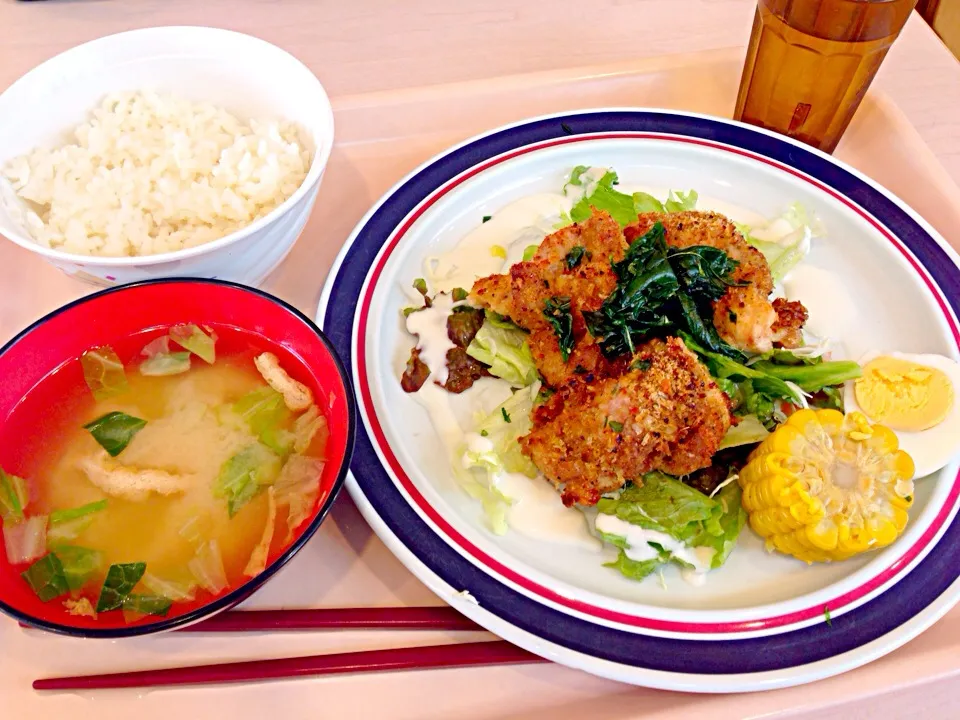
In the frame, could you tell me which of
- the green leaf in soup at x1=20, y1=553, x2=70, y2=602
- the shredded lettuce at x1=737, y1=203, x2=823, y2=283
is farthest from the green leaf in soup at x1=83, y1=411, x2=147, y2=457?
the shredded lettuce at x1=737, y1=203, x2=823, y2=283

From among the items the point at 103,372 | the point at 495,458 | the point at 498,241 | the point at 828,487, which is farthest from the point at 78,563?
the point at 828,487

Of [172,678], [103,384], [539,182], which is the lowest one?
[172,678]

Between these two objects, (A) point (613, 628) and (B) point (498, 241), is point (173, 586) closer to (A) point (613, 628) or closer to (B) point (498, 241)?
(A) point (613, 628)

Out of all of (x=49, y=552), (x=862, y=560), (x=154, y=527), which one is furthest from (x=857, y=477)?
(x=49, y=552)

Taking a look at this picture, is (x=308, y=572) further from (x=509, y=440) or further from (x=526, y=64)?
(x=526, y=64)

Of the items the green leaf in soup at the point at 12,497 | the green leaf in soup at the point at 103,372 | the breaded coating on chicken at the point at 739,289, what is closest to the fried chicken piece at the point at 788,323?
the breaded coating on chicken at the point at 739,289

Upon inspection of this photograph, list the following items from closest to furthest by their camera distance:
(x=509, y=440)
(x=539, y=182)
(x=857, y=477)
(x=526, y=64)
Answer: (x=857, y=477) < (x=509, y=440) < (x=539, y=182) < (x=526, y=64)
